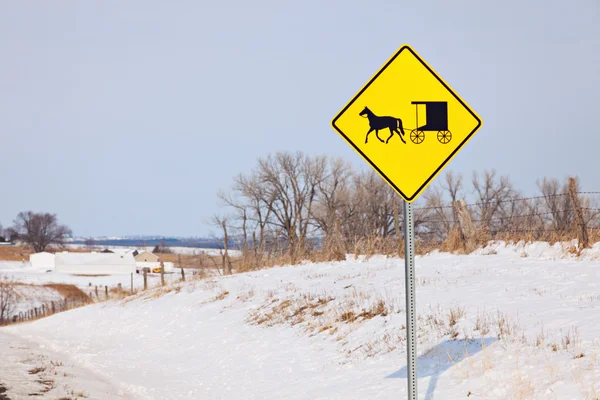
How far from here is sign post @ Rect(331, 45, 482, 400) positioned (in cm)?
588

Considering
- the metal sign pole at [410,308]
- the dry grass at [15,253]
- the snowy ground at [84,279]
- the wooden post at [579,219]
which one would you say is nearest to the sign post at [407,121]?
the metal sign pole at [410,308]

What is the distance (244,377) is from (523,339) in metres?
5.34

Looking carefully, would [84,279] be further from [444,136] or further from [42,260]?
[444,136]

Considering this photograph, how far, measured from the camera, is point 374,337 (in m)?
10.5

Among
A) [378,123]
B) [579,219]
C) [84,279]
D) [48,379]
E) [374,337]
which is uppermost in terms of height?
[378,123]

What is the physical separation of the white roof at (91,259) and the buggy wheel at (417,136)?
398ft

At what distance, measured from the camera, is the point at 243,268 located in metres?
31.2

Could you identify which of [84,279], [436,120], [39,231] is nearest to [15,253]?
[39,231]

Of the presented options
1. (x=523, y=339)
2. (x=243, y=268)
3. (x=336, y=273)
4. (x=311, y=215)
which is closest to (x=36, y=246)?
(x=311, y=215)

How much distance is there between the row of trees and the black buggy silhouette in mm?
169887

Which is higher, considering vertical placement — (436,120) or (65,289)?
(436,120)

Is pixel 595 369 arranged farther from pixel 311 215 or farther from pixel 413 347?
pixel 311 215

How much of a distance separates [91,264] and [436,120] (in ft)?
400

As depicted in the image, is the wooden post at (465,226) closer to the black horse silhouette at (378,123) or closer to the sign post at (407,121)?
the sign post at (407,121)
